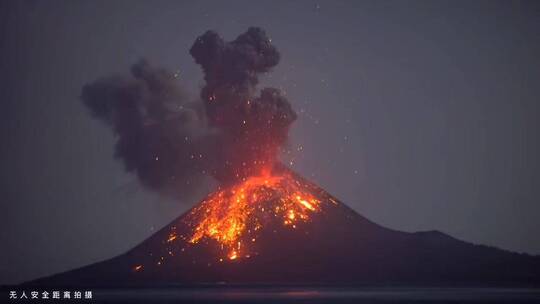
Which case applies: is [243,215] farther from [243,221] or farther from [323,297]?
[323,297]

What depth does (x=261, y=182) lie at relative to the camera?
643ft

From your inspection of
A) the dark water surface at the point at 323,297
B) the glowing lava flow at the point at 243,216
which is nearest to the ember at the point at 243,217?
the glowing lava flow at the point at 243,216

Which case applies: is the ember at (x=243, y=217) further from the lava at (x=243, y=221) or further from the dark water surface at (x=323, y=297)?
the dark water surface at (x=323, y=297)

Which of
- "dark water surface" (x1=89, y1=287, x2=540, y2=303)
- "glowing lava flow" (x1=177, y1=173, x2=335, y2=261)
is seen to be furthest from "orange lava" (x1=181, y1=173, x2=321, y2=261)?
"dark water surface" (x1=89, y1=287, x2=540, y2=303)

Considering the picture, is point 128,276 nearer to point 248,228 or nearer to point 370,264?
point 248,228

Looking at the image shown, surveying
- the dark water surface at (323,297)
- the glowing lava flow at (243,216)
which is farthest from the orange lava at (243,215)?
the dark water surface at (323,297)

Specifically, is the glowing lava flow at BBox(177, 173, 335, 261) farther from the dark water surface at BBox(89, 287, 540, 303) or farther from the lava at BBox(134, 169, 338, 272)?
the dark water surface at BBox(89, 287, 540, 303)

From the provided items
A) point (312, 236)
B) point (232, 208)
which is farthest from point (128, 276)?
point (312, 236)

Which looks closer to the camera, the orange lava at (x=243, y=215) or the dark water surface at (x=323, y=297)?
the dark water surface at (x=323, y=297)

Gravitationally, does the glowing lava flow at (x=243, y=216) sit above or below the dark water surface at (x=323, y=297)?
above

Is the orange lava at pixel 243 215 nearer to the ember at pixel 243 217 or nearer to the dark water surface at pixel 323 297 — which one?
the ember at pixel 243 217

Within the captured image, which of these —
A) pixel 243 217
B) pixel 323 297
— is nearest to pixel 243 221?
pixel 243 217

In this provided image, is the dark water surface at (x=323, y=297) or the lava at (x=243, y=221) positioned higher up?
the lava at (x=243, y=221)

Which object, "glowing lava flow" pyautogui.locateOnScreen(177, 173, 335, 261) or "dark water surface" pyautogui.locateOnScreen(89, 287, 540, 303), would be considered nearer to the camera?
"dark water surface" pyautogui.locateOnScreen(89, 287, 540, 303)
